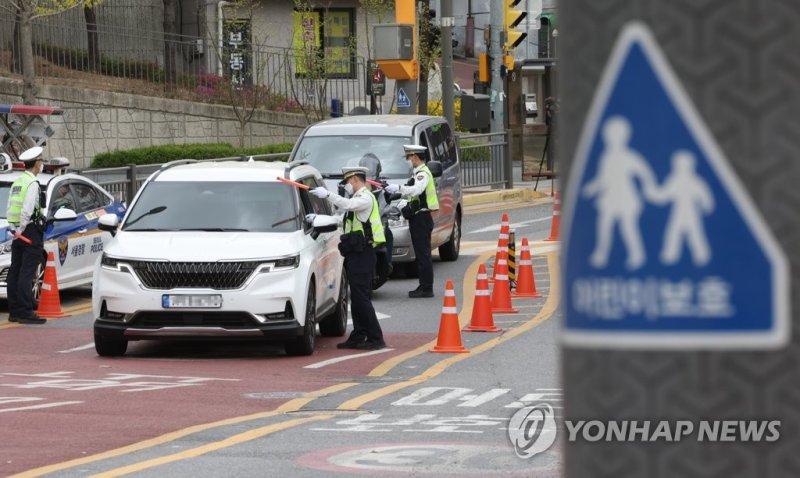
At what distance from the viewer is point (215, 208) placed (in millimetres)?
14828

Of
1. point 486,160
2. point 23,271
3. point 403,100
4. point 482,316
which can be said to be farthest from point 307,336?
point 486,160

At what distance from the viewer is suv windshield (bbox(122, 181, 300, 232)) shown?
14.6 metres

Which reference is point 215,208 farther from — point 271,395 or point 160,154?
point 160,154

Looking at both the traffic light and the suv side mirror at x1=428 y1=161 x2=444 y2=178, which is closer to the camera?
the suv side mirror at x1=428 y1=161 x2=444 y2=178

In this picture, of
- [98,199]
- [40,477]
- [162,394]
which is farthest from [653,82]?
[98,199]

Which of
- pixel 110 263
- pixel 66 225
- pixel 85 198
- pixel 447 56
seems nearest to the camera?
pixel 110 263

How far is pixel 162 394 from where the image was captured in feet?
38.4

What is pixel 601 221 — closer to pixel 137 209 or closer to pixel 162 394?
pixel 162 394

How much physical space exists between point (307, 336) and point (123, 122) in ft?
80.5

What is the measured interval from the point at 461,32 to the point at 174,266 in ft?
188

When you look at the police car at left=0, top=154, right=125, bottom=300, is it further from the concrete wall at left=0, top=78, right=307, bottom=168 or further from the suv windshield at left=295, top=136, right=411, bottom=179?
the concrete wall at left=0, top=78, right=307, bottom=168

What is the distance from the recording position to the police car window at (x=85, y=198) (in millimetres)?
19266

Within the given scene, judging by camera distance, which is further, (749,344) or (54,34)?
(54,34)
